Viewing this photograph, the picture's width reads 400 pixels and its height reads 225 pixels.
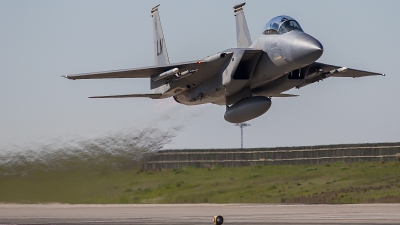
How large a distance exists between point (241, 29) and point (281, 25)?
307 cm

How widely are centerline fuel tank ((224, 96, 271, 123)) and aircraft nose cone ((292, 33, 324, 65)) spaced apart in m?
2.11

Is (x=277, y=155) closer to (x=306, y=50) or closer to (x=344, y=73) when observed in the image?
(x=344, y=73)

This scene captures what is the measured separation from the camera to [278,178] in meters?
36.3

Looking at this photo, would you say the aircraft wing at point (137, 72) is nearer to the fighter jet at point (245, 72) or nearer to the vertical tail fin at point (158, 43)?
the fighter jet at point (245, 72)

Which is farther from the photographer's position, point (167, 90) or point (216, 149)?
point (216, 149)

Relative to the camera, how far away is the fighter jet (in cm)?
2194

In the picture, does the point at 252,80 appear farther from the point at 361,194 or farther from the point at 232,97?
the point at 361,194

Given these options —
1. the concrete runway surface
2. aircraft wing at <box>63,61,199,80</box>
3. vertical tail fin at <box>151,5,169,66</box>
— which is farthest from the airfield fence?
the concrete runway surface

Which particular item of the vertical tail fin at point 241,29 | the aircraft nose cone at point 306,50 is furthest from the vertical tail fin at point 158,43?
the aircraft nose cone at point 306,50

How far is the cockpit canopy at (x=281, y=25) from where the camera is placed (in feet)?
72.9

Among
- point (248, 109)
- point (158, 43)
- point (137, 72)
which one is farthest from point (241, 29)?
point (158, 43)

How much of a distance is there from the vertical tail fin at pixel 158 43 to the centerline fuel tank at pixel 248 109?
4882 mm

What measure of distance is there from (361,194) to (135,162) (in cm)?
991

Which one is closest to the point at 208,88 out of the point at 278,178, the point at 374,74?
the point at 374,74
